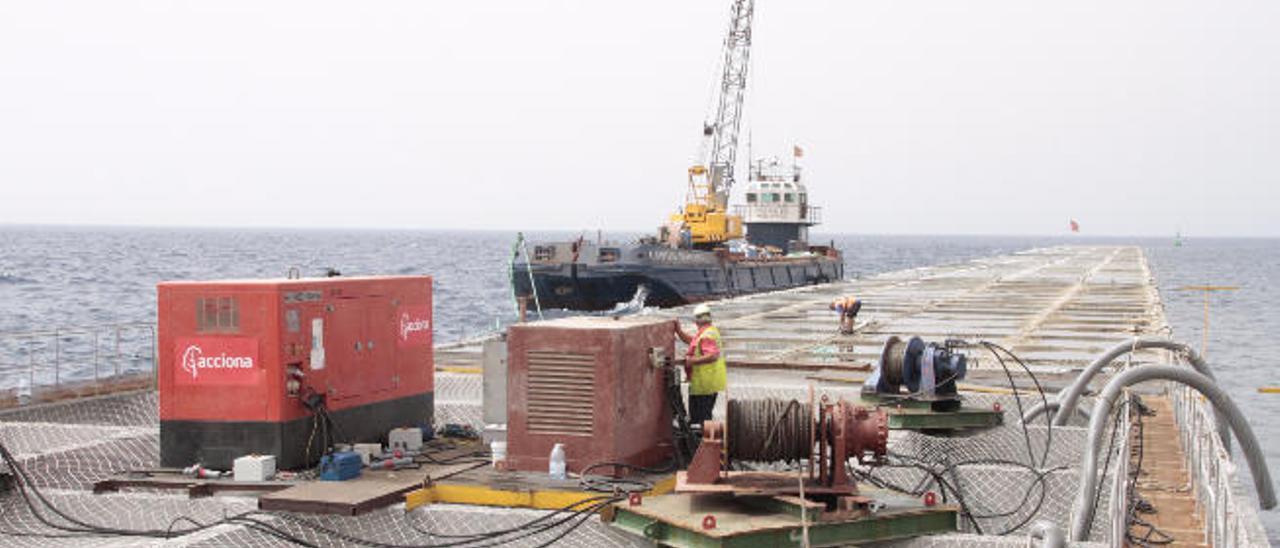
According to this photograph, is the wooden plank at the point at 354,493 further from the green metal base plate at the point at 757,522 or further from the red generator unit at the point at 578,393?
the green metal base plate at the point at 757,522

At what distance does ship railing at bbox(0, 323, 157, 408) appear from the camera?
16750mm

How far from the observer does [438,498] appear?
1048cm

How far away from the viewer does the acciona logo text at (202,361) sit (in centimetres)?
1148

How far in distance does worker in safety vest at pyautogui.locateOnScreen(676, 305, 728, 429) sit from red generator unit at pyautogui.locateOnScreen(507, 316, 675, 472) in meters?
0.92

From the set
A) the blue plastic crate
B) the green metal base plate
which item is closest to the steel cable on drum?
the green metal base plate

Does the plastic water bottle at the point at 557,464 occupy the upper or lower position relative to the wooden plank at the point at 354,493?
upper

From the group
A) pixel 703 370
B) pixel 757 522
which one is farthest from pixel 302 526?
pixel 703 370

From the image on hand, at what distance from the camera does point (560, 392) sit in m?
11.0

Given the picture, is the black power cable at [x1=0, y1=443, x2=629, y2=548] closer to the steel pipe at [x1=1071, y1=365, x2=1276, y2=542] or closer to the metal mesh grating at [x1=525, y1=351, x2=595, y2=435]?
the metal mesh grating at [x1=525, y1=351, x2=595, y2=435]

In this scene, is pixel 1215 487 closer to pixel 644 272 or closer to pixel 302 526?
pixel 302 526

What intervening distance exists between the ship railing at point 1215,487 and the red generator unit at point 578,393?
4577mm

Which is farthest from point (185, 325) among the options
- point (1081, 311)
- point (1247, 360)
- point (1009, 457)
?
point (1247, 360)

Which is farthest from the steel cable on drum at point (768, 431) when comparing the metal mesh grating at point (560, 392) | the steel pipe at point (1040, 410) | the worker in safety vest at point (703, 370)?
the steel pipe at point (1040, 410)

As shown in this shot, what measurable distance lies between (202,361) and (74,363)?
3049 cm
